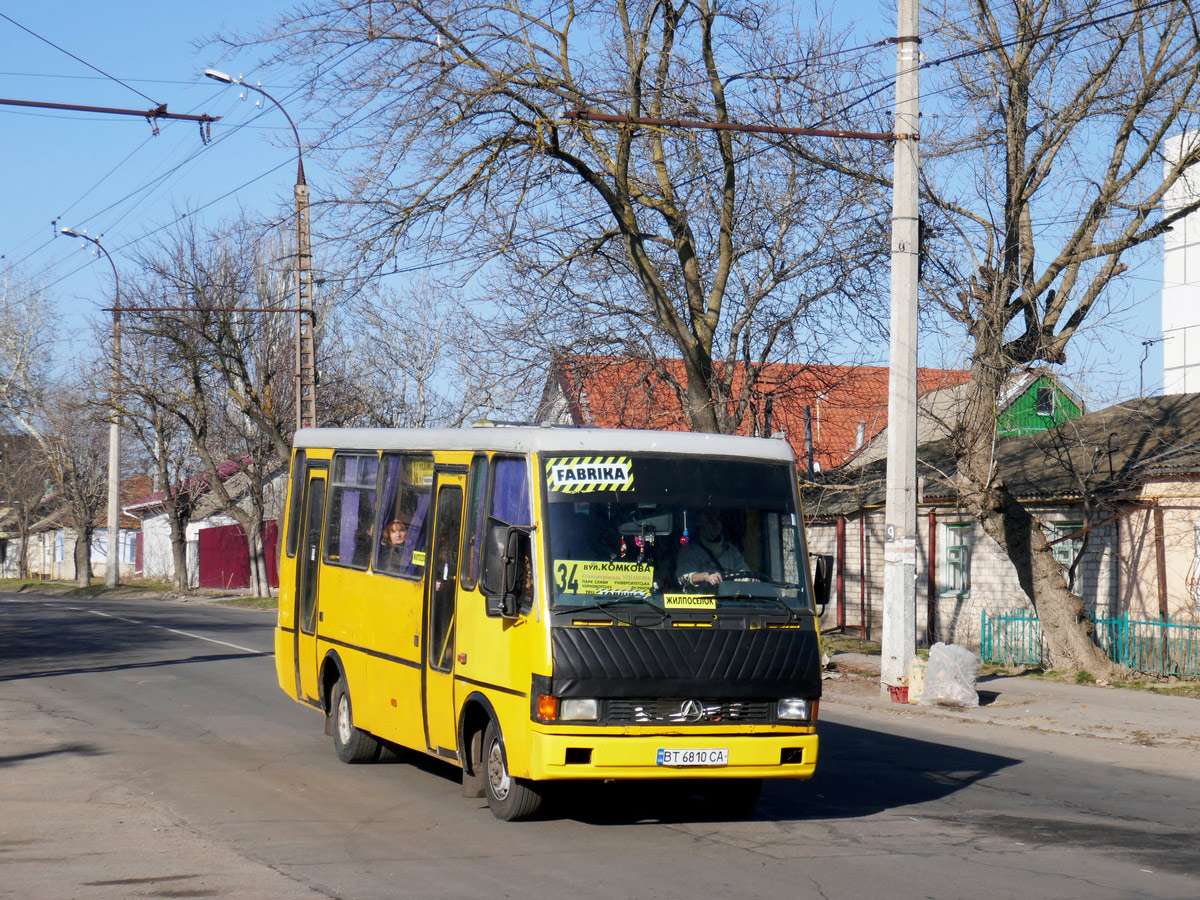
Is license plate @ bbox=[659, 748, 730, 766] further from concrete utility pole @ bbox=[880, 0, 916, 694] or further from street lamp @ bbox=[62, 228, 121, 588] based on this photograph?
street lamp @ bbox=[62, 228, 121, 588]

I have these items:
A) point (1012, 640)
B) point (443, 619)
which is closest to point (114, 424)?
point (1012, 640)

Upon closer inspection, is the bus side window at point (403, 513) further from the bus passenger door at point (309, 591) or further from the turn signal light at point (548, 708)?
the turn signal light at point (548, 708)

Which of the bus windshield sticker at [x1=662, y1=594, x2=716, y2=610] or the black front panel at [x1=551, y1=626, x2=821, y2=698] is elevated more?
the bus windshield sticker at [x1=662, y1=594, x2=716, y2=610]

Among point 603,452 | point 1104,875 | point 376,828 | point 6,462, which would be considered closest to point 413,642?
point 376,828

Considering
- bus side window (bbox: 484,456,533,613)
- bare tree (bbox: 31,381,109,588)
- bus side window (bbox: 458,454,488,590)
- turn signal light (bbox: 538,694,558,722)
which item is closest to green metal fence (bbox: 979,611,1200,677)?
bus side window (bbox: 458,454,488,590)

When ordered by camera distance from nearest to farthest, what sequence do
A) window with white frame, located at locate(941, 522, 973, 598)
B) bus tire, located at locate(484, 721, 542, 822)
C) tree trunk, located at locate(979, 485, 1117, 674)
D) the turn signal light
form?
the turn signal light
bus tire, located at locate(484, 721, 542, 822)
tree trunk, located at locate(979, 485, 1117, 674)
window with white frame, located at locate(941, 522, 973, 598)

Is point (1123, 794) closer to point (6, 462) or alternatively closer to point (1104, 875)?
point (1104, 875)

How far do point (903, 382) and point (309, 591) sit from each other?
7942 millimetres

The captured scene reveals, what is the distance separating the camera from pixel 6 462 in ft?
221

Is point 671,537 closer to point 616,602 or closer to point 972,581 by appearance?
point 616,602

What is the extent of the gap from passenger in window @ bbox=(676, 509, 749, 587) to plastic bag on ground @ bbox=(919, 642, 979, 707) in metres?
8.25

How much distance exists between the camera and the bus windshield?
841cm

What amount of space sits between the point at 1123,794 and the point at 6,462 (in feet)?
216

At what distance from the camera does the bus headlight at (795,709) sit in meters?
8.59
